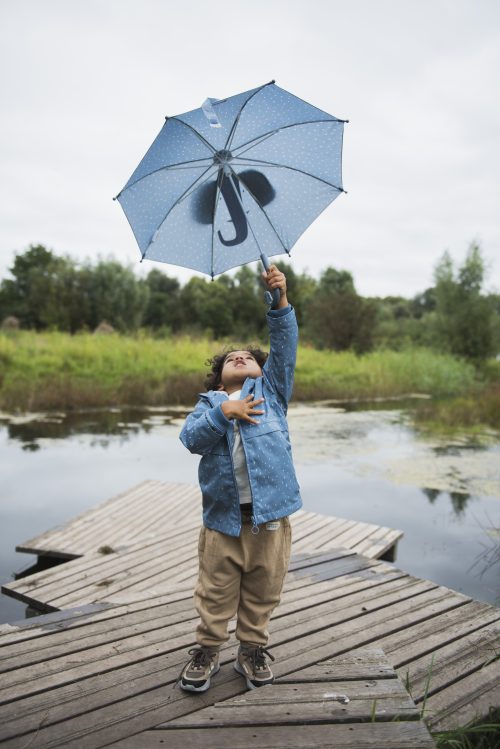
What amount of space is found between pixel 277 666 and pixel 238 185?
1.85 metres

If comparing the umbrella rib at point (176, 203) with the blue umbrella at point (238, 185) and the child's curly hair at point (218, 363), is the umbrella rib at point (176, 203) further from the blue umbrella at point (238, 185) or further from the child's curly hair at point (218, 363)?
the child's curly hair at point (218, 363)

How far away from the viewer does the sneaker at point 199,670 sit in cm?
199

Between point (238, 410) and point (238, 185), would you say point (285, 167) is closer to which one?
point (238, 185)

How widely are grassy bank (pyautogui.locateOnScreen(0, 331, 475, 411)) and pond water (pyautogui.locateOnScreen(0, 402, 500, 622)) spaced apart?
4.46 feet

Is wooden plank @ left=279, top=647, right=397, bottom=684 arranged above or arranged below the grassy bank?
below

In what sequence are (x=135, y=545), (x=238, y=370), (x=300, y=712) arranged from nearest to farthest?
(x=300, y=712)
(x=238, y=370)
(x=135, y=545)

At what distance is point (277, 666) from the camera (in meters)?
2.19

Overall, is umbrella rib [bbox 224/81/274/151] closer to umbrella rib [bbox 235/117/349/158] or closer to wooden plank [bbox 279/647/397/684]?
umbrella rib [bbox 235/117/349/158]

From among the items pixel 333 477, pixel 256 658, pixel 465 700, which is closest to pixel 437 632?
pixel 465 700

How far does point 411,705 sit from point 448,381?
1713cm

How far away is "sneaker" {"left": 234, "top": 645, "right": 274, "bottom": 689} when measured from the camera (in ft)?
6.68

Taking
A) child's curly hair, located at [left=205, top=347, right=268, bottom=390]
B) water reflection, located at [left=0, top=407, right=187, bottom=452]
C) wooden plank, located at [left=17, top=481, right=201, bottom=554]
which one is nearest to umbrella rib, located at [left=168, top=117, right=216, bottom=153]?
child's curly hair, located at [left=205, top=347, right=268, bottom=390]

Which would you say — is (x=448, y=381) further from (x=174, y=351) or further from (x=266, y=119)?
(x=266, y=119)

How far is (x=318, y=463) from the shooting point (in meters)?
7.94
